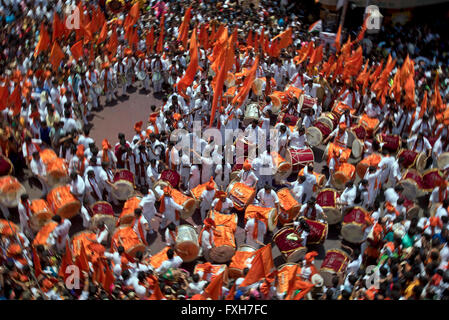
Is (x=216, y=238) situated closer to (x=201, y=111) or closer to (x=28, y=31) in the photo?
(x=201, y=111)

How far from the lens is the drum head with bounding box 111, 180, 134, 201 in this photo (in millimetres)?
8883

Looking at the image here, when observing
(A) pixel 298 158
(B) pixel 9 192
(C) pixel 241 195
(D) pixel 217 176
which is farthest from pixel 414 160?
(B) pixel 9 192

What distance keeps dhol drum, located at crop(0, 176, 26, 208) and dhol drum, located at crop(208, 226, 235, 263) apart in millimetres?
3923

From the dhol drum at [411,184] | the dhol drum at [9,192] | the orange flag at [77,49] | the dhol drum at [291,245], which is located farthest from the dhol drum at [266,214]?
the orange flag at [77,49]

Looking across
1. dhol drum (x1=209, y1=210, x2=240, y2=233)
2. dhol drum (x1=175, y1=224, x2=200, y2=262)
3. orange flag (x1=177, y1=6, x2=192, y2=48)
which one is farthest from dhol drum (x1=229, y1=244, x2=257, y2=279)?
orange flag (x1=177, y1=6, x2=192, y2=48)

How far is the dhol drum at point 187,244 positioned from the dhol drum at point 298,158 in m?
3.30

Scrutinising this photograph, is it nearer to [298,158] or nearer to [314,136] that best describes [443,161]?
[314,136]

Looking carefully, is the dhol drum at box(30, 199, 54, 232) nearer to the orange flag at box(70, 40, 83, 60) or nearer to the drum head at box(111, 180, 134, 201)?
the drum head at box(111, 180, 134, 201)

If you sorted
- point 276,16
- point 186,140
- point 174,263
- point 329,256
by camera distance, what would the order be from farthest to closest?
point 276,16 < point 186,140 < point 329,256 < point 174,263

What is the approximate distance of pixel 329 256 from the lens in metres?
7.45

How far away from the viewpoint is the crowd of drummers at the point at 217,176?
6648mm

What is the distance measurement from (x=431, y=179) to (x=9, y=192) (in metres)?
8.81
